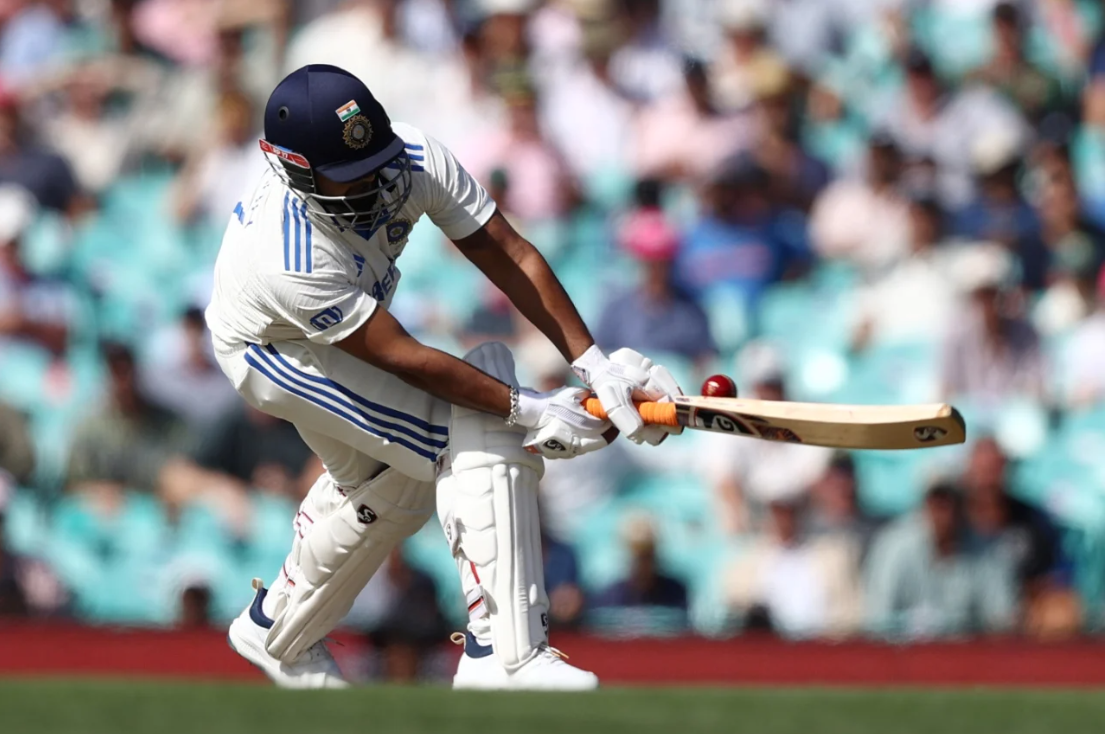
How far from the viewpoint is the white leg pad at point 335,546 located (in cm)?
529

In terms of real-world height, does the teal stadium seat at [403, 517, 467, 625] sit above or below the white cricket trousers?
below

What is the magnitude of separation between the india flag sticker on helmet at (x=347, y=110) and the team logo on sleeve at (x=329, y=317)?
1.62 feet

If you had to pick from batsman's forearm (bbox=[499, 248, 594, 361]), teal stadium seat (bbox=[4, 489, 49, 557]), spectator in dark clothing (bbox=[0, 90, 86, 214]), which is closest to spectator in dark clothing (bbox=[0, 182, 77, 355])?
spectator in dark clothing (bbox=[0, 90, 86, 214])

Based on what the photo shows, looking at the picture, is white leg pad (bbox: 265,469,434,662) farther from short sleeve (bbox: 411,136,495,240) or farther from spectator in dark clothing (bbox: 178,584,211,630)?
spectator in dark clothing (bbox: 178,584,211,630)

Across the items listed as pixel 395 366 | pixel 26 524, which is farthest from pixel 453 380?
pixel 26 524

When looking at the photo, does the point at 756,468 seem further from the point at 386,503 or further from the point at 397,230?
the point at 397,230

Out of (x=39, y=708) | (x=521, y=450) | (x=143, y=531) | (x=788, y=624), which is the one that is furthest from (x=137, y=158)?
(x=39, y=708)

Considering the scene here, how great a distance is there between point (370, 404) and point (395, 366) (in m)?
0.23

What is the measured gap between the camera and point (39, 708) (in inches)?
148

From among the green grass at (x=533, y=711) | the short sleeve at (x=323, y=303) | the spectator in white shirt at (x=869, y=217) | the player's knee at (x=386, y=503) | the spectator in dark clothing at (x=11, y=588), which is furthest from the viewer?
the spectator in white shirt at (x=869, y=217)

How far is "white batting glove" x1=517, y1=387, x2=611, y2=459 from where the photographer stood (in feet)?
16.0

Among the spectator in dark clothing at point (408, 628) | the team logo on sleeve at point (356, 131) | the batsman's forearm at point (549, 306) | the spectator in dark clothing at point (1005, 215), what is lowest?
the spectator in dark clothing at point (408, 628)

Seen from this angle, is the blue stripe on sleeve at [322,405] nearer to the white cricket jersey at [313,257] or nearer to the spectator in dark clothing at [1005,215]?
the white cricket jersey at [313,257]

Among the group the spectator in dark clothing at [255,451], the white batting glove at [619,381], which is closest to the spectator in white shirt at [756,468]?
the spectator in dark clothing at [255,451]
